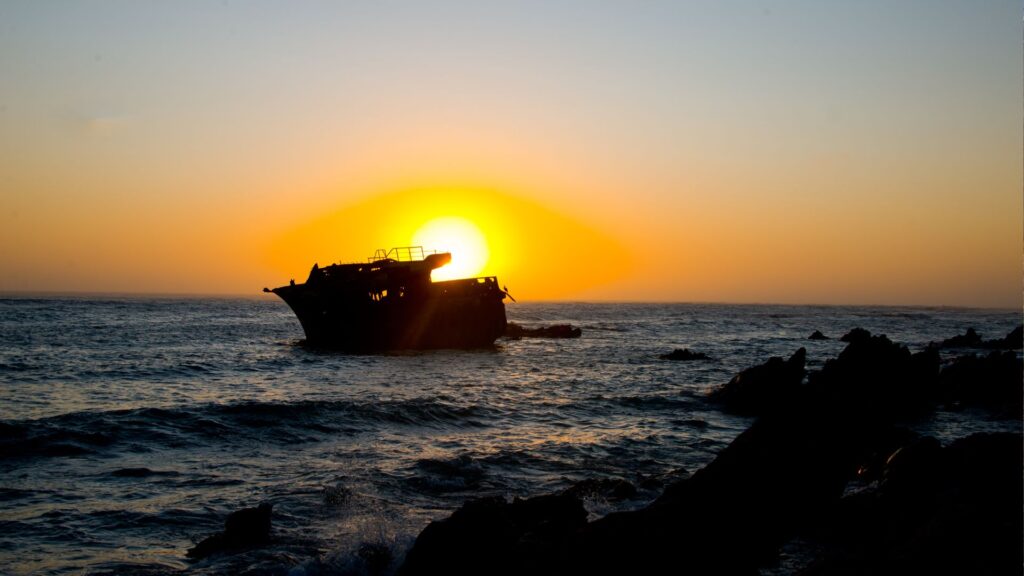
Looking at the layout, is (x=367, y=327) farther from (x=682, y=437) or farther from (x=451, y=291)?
(x=682, y=437)

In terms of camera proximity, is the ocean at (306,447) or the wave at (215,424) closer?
the ocean at (306,447)

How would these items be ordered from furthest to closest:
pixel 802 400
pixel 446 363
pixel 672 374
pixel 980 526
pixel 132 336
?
pixel 132 336
pixel 446 363
pixel 672 374
pixel 802 400
pixel 980 526

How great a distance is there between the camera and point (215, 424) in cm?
2022

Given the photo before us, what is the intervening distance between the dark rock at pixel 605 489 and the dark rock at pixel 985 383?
58.7 ft

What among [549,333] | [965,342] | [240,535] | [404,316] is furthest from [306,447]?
[965,342]

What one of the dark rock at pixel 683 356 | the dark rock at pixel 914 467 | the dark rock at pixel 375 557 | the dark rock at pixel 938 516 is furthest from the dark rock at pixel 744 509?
the dark rock at pixel 683 356

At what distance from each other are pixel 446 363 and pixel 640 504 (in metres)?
27.7

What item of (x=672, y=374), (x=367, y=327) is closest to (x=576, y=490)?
(x=672, y=374)

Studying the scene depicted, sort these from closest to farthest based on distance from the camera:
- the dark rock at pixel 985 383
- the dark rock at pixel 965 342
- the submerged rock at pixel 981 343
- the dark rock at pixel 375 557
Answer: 1. the dark rock at pixel 375 557
2. the dark rock at pixel 985 383
3. the submerged rock at pixel 981 343
4. the dark rock at pixel 965 342

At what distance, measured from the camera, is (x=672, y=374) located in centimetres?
3562

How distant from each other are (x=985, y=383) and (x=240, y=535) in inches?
1082

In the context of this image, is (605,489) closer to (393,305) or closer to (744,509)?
(744,509)

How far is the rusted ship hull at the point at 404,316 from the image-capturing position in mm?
44875

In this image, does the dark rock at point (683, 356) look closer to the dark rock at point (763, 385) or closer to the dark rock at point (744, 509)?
the dark rock at point (763, 385)
